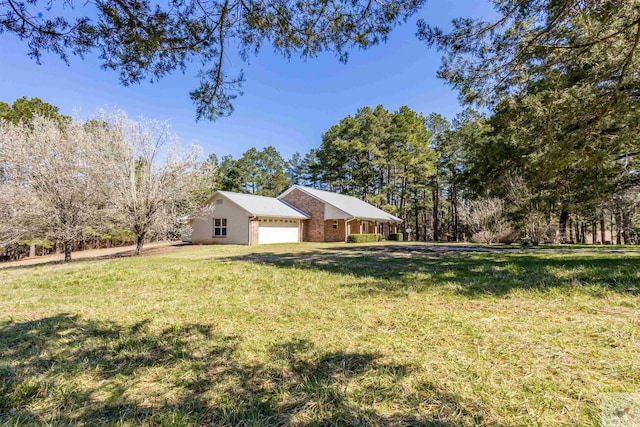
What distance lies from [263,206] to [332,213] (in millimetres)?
5261

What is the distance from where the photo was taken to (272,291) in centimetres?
543

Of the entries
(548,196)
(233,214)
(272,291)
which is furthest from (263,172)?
(272,291)

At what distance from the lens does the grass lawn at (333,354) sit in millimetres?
1977

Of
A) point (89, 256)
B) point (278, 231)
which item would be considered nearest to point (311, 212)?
point (278, 231)

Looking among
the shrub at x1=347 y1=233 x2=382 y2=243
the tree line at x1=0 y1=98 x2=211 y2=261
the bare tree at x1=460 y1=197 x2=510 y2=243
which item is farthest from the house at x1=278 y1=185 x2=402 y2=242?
the tree line at x1=0 y1=98 x2=211 y2=261

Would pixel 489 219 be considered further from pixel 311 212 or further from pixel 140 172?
pixel 140 172

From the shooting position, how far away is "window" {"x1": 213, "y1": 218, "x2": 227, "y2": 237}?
2072 cm

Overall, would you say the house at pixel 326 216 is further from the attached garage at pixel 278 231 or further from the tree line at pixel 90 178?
the tree line at pixel 90 178

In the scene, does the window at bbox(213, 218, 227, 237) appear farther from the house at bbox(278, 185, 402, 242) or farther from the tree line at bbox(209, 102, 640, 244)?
the house at bbox(278, 185, 402, 242)

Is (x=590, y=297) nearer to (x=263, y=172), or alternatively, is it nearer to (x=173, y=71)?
(x=173, y=71)

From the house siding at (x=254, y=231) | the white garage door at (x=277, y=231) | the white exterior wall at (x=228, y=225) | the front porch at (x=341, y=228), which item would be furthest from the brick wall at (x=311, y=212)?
the white exterior wall at (x=228, y=225)

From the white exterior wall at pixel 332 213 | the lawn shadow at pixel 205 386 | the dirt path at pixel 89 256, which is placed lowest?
the dirt path at pixel 89 256

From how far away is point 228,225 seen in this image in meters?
20.5

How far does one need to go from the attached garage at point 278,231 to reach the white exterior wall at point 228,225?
3.69 ft
